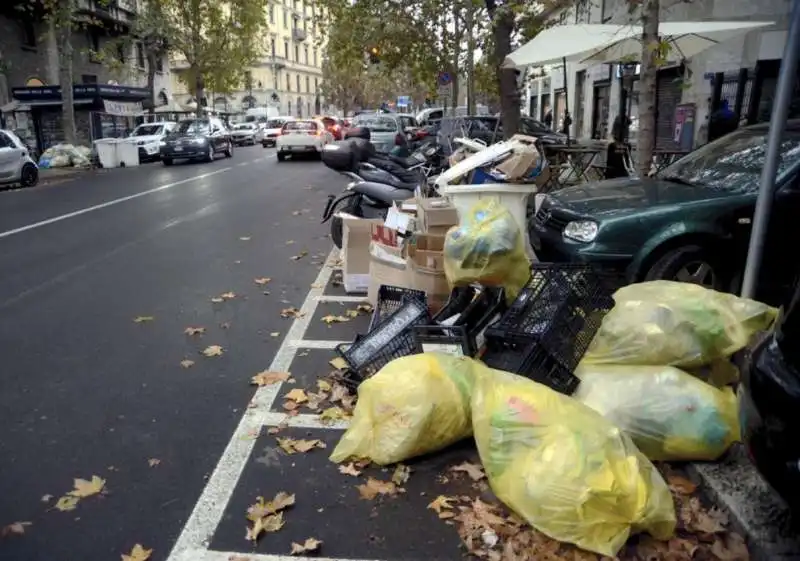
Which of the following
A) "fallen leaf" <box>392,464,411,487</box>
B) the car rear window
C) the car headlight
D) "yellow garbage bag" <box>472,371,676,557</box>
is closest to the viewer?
"yellow garbage bag" <box>472,371,676,557</box>

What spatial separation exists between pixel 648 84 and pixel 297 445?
573 centimetres

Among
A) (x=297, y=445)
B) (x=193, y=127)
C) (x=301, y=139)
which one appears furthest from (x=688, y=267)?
(x=193, y=127)

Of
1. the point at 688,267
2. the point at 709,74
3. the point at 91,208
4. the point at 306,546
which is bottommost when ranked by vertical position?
the point at 306,546

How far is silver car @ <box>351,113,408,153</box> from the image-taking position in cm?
2042

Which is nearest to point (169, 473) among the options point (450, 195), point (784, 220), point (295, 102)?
point (450, 195)

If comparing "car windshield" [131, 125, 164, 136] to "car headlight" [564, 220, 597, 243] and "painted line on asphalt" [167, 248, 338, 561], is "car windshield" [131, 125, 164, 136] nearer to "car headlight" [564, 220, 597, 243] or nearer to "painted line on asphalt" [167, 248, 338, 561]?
"painted line on asphalt" [167, 248, 338, 561]

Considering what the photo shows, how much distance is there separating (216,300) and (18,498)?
3.21m

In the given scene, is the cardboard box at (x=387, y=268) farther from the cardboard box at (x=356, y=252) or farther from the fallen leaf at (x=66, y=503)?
the fallen leaf at (x=66, y=503)

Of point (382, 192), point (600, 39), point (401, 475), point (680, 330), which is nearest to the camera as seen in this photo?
point (401, 475)

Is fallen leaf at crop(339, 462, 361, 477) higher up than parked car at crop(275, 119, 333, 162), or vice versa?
parked car at crop(275, 119, 333, 162)

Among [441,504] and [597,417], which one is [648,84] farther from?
[441,504]

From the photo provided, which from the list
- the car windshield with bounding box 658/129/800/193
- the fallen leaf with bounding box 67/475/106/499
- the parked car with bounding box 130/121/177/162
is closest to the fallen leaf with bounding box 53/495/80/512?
the fallen leaf with bounding box 67/475/106/499

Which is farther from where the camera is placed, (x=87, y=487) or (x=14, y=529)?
(x=87, y=487)

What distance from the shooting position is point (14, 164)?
16.0 metres
